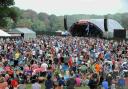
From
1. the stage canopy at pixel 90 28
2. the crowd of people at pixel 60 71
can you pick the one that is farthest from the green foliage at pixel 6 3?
the crowd of people at pixel 60 71

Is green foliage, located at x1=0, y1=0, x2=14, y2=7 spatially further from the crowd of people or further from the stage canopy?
the crowd of people

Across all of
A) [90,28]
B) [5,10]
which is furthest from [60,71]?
[90,28]

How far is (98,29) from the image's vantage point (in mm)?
72062

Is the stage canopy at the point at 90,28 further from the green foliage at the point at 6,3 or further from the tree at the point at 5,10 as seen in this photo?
the green foliage at the point at 6,3

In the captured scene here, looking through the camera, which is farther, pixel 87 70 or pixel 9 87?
pixel 87 70

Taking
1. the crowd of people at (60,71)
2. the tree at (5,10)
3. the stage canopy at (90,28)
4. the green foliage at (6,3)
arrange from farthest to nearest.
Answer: the stage canopy at (90,28) < the green foliage at (6,3) < the tree at (5,10) < the crowd of people at (60,71)

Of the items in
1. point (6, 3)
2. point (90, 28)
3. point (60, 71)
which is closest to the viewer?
point (60, 71)

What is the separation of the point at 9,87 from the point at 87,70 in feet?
30.0

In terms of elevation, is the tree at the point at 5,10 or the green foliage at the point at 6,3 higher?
the green foliage at the point at 6,3

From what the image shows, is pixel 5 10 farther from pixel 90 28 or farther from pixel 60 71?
pixel 60 71

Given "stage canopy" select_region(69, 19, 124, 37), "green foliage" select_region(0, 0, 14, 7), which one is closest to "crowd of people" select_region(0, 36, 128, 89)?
"green foliage" select_region(0, 0, 14, 7)

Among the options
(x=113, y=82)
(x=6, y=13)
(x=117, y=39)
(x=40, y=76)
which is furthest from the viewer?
(x=6, y=13)

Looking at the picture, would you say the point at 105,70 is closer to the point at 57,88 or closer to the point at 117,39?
the point at 57,88

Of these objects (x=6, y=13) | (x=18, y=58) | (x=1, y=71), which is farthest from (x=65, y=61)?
(x=6, y=13)
